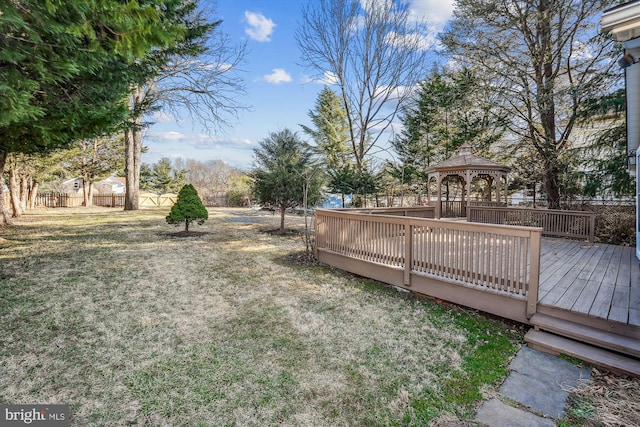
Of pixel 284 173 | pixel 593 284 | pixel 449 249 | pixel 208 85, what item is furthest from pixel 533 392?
pixel 208 85

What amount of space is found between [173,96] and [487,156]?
15707mm

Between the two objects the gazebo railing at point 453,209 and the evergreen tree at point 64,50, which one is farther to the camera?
the gazebo railing at point 453,209

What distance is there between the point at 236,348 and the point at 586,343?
3.71m

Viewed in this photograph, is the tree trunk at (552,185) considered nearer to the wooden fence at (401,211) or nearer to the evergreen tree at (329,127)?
the wooden fence at (401,211)

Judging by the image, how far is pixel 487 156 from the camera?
13.8 metres

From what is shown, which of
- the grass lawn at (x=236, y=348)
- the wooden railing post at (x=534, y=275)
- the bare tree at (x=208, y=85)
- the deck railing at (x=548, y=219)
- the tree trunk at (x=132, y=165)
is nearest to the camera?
the grass lawn at (x=236, y=348)

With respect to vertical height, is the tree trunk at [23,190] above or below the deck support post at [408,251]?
above

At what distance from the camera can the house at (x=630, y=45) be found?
2502 millimetres

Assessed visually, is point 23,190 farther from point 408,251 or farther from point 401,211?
point 408,251

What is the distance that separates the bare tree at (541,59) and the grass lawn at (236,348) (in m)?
9.34

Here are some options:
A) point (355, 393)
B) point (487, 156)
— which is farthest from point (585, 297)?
point (487, 156)

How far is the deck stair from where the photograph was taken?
2.69 m

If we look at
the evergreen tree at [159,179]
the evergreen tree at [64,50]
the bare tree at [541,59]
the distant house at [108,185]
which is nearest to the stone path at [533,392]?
the evergreen tree at [64,50]

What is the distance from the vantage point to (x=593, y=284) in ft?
13.1
